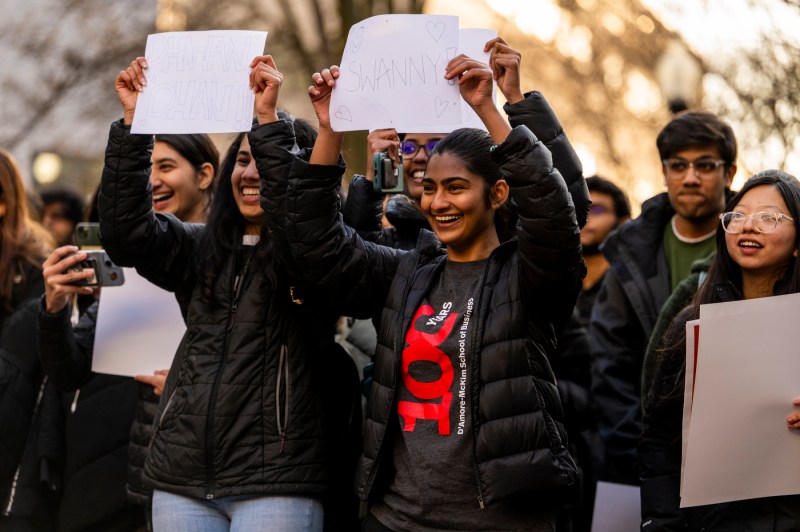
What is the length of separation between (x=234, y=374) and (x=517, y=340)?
1.06 meters

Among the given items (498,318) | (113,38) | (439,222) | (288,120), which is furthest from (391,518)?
(113,38)

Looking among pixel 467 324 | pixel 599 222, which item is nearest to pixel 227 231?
pixel 467 324

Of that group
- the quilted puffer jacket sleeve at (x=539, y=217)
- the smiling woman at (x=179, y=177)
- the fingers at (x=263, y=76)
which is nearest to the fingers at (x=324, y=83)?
the fingers at (x=263, y=76)

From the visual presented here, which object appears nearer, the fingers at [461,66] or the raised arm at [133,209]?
the fingers at [461,66]

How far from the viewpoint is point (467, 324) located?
371cm

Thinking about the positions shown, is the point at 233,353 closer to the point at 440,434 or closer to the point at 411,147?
the point at 440,434

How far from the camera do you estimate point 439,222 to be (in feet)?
12.8

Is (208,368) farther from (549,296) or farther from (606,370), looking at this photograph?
(606,370)

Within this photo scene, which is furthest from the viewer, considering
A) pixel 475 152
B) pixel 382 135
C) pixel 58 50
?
pixel 58 50

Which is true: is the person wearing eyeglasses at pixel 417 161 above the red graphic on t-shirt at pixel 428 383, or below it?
above

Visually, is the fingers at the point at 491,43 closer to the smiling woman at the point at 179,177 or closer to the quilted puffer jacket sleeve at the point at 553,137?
the quilted puffer jacket sleeve at the point at 553,137

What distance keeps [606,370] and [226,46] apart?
7.62ft

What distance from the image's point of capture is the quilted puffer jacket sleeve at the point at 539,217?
358 centimetres

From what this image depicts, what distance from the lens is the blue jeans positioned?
3990 millimetres
